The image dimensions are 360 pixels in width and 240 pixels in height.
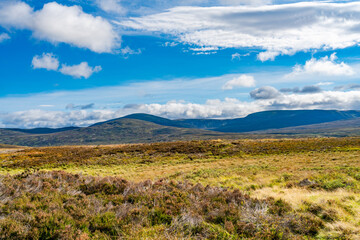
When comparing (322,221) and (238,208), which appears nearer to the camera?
(322,221)

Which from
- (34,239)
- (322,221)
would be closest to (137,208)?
(34,239)

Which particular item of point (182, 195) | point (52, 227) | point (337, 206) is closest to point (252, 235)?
point (182, 195)

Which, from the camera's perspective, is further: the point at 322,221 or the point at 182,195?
the point at 182,195

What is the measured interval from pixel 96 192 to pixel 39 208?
110 inches

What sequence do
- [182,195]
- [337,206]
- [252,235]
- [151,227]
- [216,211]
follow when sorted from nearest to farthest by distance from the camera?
[252,235], [151,227], [216,211], [337,206], [182,195]

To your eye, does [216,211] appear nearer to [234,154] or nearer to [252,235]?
[252,235]

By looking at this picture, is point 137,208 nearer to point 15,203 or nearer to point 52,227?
point 52,227

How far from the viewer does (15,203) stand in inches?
305

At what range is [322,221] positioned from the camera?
7.02 metres

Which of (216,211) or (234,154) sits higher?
(216,211)

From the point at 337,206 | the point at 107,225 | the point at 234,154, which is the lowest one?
the point at 234,154

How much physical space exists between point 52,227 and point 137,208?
2.51 metres

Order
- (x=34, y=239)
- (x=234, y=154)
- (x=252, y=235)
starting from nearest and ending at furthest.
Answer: (x=34, y=239) < (x=252, y=235) < (x=234, y=154)

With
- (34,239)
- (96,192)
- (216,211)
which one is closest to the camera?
(34,239)
